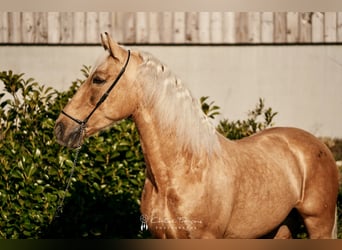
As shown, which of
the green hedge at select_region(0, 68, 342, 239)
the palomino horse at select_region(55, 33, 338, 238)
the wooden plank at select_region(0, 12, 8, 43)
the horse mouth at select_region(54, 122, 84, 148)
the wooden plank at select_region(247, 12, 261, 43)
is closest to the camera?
the palomino horse at select_region(55, 33, 338, 238)

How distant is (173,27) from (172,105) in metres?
3.73

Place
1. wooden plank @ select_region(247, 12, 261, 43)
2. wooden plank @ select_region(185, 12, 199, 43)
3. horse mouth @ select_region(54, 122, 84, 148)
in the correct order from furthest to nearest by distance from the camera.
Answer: wooden plank @ select_region(247, 12, 261, 43), wooden plank @ select_region(185, 12, 199, 43), horse mouth @ select_region(54, 122, 84, 148)

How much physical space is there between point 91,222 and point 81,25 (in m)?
2.54

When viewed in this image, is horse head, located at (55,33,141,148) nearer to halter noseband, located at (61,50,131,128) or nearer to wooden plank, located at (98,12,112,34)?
halter noseband, located at (61,50,131,128)

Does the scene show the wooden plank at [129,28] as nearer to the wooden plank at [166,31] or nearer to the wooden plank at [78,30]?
the wooden plank at [166,31]

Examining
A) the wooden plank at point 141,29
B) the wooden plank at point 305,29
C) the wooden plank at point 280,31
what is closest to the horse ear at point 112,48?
the wooden plank at point 141,29

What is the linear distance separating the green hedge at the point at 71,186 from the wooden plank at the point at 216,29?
90.2 inches

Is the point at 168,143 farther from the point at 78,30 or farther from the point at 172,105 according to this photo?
the point at 78,30

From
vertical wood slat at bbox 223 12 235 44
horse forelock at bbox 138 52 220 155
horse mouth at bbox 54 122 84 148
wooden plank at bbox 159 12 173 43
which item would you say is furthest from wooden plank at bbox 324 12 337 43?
horse mouth at bbox 54 122 84 148

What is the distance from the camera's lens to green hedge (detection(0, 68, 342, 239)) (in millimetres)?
5375

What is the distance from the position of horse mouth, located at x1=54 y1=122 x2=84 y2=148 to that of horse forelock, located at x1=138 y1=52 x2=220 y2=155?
39cm

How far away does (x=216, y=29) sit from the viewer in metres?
7.65

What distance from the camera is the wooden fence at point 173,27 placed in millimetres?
7371

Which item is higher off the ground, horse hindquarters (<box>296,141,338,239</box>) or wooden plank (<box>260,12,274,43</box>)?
wooden plank (<box>260,12,274,43</box>)
